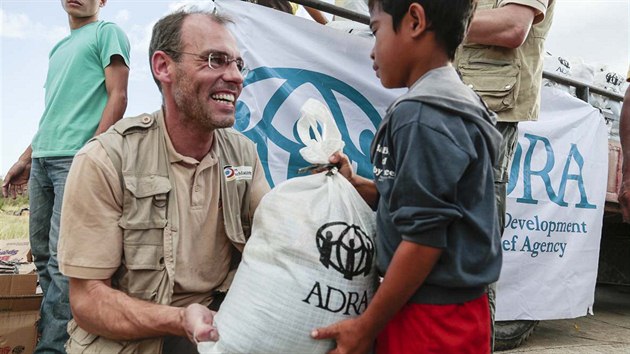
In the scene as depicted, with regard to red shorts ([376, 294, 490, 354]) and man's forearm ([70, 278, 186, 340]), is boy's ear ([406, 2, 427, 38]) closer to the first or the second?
red shorts ([376, 294, 490, 354])

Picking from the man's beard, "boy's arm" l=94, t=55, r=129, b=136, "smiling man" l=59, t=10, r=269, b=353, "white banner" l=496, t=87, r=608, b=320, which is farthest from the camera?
"white banner" l=496, t=87, r=608, b=320

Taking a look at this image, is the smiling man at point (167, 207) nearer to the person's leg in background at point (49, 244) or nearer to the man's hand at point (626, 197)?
the person's leg in background at point (49, 244)

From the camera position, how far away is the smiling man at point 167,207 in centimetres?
156

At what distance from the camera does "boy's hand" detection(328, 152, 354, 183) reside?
5.31 feet

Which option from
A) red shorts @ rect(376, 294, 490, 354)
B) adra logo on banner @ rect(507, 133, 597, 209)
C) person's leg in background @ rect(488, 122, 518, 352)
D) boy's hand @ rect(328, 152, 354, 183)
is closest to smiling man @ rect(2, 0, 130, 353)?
boy's hand @ rect(328, 152, 354, 183)

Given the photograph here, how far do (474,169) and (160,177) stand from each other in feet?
3.05

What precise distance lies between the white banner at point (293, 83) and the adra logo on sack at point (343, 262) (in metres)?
1.20

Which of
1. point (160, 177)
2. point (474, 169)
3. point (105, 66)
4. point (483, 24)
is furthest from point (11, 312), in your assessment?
point (483, 24)

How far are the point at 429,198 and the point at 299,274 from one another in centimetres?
37

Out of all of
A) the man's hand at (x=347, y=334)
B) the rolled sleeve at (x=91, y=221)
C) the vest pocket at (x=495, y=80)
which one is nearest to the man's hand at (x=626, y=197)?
the vest pocket at (x=495, y=80)

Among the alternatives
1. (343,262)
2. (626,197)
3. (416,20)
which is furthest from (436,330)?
(626,197)

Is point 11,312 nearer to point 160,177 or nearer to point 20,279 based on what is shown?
point 20,279

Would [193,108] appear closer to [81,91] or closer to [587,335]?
[81,91]

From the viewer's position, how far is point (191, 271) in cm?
172
